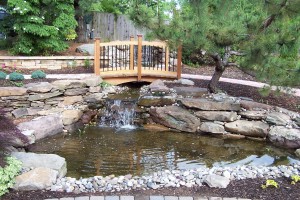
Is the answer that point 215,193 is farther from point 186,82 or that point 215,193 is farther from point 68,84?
point 186,82

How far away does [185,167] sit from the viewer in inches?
193

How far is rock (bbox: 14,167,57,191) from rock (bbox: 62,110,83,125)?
9.40 feet

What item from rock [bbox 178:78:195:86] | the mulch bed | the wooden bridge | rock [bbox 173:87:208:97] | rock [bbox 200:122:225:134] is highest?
the wooden bridge

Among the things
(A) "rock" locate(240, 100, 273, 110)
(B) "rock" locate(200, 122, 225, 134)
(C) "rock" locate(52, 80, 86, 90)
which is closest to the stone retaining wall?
(C) "rock" locate(52, 80, 86, 90)

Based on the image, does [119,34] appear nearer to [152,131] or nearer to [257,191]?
[152,131]

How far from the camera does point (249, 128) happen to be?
6336 millimetres

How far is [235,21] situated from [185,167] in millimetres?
2627

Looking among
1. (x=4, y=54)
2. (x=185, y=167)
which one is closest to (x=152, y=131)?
(x=185, y=167)

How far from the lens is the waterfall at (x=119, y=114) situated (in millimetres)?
7082

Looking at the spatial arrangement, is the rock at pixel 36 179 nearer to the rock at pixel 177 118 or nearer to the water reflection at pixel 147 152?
the water reflection at pixel 147 152

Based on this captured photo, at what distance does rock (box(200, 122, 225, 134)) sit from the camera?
6.51 m

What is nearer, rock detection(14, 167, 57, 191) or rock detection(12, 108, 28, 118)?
rock detection(14, 167, 57, 191)

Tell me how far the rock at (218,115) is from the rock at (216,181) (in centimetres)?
284

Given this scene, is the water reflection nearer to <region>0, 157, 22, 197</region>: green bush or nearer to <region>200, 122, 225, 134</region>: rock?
<region>200, 122, 225, 134</region>: rock
